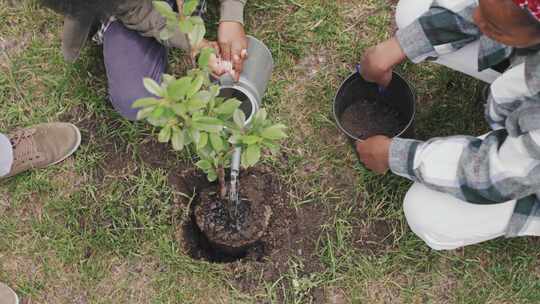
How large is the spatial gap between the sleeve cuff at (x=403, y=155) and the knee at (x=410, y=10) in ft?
1.30

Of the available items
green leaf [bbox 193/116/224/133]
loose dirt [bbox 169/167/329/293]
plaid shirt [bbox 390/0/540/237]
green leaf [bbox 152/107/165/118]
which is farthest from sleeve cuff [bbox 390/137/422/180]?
green leaf [bbox 152/107/165/118]

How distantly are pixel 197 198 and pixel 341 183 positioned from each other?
47 centimetres

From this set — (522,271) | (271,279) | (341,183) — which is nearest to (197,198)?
(271,279)

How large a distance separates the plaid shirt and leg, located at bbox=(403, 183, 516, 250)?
4 cm

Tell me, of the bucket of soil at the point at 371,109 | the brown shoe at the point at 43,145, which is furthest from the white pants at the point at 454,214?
the brown shoe at the point at 43,145

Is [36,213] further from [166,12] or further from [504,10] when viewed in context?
[504,10]

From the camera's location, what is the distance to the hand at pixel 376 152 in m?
1.62

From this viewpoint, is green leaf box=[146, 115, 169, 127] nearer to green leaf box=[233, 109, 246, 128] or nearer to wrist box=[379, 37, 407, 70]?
green leaf box=[233, 109, 246, 128]

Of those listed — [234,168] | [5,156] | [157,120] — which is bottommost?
[5,156]

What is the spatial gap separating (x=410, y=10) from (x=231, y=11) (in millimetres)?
543

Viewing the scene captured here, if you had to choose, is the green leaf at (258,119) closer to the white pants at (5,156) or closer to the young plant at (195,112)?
the young plant at (195,112)

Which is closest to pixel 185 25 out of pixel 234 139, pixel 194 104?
pixel 194 104

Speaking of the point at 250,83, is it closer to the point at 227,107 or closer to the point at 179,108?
the point at 227,107

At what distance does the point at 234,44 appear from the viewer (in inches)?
68.1
